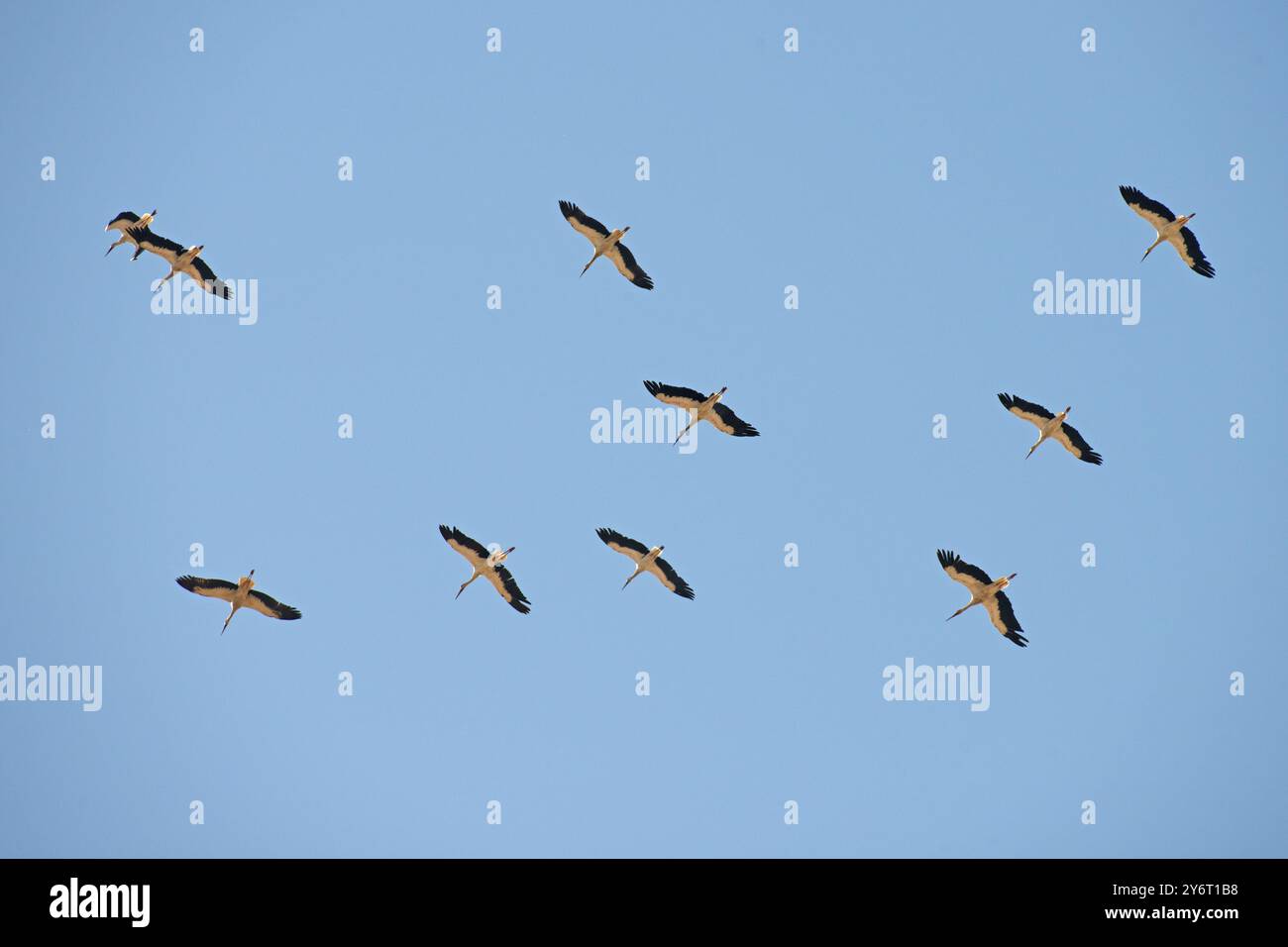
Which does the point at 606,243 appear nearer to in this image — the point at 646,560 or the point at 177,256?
the point at 646,560

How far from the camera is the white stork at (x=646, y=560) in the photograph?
33344mm

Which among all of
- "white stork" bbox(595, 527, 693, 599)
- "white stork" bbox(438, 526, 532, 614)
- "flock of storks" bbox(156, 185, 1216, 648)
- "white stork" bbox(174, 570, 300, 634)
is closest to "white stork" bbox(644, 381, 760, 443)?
"flock of storks" bbox(156, 185, 1216, 648)

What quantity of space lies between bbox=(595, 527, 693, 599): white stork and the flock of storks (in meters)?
0.02

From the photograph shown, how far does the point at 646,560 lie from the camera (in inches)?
1321

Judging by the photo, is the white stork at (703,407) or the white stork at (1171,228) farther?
the white stork at (1171,228)

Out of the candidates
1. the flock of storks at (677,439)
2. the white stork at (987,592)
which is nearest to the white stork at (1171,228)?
the flock of storks at (677,439)

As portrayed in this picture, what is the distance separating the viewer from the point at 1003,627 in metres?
34.0

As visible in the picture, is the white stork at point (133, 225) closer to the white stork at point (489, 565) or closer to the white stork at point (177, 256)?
the white stork at point (177, 256)

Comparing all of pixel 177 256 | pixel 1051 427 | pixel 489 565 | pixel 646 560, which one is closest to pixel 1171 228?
pixel 1051 427

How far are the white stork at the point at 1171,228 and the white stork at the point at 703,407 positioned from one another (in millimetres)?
7436

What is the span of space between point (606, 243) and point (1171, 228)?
373 inches

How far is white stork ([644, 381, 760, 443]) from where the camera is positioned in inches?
1272
